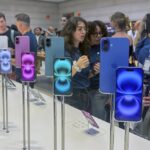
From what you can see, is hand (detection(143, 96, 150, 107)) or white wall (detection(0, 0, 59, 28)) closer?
hand (detection(143, 96, 150, 107))

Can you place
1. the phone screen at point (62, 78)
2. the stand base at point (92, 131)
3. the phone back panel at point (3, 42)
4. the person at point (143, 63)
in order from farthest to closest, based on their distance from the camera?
A: the person at point (143, 63) → the phone back panel at point (3, 42) → the stand base at point (92, 131) → the phone screen at point (62, 78)

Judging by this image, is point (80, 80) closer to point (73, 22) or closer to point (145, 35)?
point (73, 22)

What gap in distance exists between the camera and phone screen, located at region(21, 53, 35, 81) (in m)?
1.17

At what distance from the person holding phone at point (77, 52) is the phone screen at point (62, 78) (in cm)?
88

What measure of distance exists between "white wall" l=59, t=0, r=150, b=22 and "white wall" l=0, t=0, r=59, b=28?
17.9 inches

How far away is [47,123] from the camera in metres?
1.50

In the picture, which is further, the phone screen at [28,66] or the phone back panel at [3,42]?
the phone back panel at [3,42]

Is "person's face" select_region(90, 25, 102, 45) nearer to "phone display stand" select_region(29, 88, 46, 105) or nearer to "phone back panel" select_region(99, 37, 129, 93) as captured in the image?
"phone display stand" select_region(29, 88, 46, 105)

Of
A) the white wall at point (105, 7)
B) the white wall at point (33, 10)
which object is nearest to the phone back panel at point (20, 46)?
the white wall at point (105, 7)

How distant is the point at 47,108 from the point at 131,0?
756cm

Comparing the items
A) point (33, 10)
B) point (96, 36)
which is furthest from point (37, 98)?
point (33, 10)

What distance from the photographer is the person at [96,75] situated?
7.50ft

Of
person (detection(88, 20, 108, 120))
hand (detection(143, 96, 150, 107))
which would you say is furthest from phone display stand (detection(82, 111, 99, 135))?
person (detection(88, 20, 108, 120))

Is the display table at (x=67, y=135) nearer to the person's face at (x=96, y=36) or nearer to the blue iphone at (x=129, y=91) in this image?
the blue iphone at (x=129, y=91)
